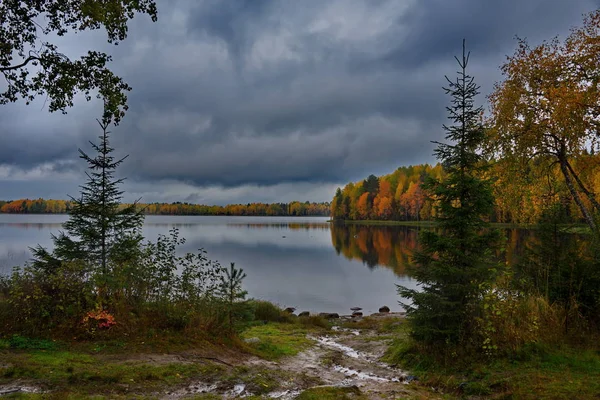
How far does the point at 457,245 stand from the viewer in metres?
9.65

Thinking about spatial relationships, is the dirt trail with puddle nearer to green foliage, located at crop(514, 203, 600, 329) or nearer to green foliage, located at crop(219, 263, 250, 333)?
green foliage, located at crop(219, 263, 250, 333)

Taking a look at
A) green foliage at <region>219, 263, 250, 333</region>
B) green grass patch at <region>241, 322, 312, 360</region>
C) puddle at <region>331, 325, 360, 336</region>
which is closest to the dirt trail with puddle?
green grass patch at <region>241, 322, 312, 360</region>

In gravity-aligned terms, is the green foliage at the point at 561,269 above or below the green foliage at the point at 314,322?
above

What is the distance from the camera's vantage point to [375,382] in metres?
8.02

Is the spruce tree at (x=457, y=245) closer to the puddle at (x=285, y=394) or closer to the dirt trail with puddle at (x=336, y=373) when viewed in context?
the dirt trail with puddle at (x=336, y=373)

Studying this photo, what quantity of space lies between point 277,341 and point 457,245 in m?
6.77

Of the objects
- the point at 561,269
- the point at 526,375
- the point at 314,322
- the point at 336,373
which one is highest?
the point at 561,269

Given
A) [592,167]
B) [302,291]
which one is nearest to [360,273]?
[302,291]

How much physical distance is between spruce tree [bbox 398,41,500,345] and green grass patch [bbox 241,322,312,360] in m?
3.79

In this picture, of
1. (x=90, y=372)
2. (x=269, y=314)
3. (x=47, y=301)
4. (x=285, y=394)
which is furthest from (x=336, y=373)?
(x=269, y=314)

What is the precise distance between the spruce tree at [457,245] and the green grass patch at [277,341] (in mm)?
3794

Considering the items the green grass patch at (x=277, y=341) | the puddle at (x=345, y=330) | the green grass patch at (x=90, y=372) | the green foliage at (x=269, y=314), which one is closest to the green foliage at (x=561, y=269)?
the green grass patch at (x=277, y=341)

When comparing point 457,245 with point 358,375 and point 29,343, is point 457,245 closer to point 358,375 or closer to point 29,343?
point 358,375

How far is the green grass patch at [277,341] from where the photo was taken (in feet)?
34.6
